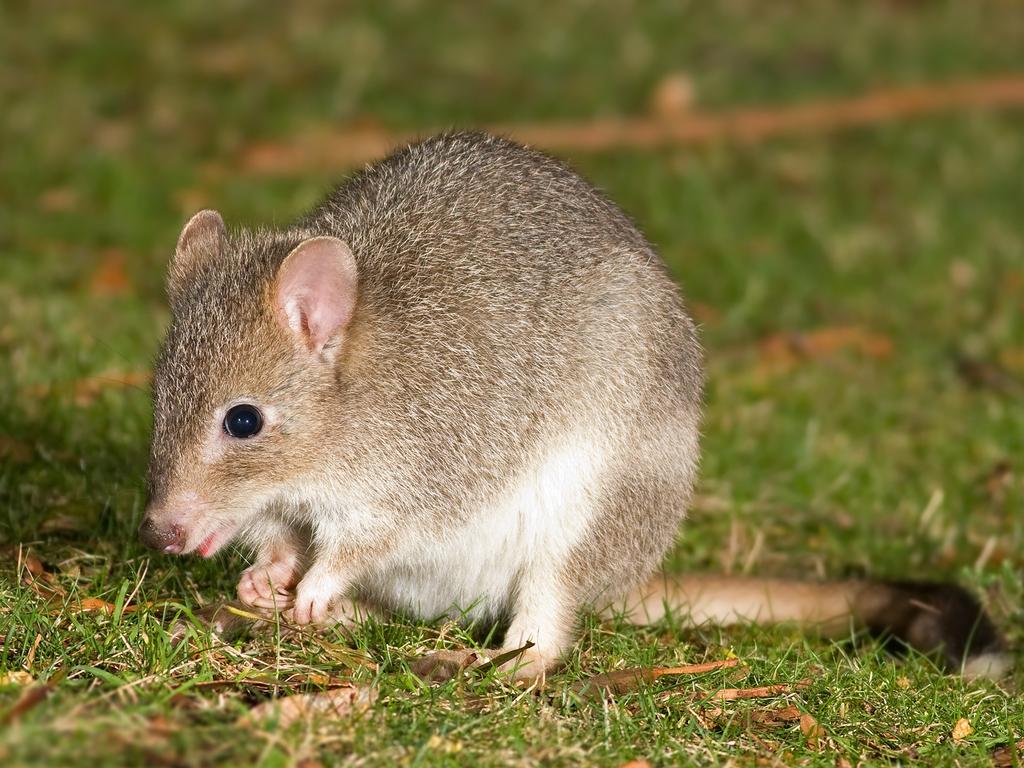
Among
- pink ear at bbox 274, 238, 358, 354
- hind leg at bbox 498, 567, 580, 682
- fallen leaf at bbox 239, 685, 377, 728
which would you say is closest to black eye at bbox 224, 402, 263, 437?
pink ear at bbox 274, 238, 358, 354

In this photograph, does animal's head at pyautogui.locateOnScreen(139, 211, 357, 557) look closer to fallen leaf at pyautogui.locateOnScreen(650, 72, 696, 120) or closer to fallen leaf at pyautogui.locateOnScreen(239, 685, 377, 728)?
fallen leaf at pyautogui.locateOnScreen(239, 685, 377, 728)

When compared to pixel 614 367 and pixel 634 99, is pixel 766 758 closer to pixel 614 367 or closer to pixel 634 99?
pixel 614 367

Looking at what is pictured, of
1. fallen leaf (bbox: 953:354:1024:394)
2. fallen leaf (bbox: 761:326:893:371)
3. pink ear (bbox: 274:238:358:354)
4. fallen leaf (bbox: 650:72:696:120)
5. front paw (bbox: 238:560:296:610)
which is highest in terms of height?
pink ear (bbox: 274:238:358:354)

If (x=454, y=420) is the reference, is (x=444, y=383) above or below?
above

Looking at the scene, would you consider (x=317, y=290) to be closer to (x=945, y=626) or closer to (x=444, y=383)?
(x=444, y=383)

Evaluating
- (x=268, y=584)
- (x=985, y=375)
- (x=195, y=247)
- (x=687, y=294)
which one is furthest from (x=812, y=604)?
(x=687, y=294)

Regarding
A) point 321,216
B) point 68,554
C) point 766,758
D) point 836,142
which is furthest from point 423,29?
point 766,758

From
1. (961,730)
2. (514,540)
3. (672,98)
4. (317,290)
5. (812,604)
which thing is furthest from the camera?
(672,98)
